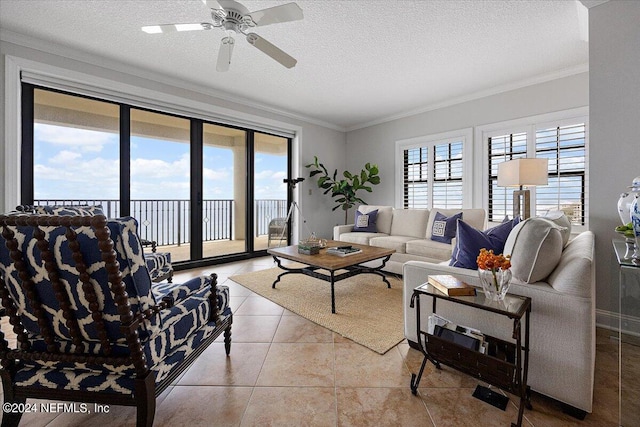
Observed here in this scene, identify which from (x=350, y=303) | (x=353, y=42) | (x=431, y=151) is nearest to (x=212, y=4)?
(x=353, y=42)

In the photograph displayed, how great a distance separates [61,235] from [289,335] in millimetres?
1596

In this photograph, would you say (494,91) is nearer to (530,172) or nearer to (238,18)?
(530,172)

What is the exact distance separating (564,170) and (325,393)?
4.06 metres

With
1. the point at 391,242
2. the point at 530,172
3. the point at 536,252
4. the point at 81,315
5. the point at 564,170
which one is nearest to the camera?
the point at 81,315

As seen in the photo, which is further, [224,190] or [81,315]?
[224,190]

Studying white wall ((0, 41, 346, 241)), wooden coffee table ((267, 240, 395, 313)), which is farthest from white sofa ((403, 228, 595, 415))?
white wall ((0, 41, 346, 241))

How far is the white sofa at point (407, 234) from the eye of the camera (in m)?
3.47

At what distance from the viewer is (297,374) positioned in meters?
1.64

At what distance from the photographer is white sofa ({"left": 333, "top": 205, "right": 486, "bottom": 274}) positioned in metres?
3.47

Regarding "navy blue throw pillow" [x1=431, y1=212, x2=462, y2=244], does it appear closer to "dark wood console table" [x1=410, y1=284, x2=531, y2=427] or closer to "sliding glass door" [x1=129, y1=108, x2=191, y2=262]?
"dark wood console table" [x1=410, y1=284, x2=531, y2=427]

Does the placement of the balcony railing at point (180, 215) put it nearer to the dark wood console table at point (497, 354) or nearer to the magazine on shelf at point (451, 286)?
the magazine on shelf at point (451, 286)

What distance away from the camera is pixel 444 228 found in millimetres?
3641

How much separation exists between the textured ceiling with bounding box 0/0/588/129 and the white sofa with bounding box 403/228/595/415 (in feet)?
7.45

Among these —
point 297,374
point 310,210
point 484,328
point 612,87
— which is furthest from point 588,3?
point 310,210
